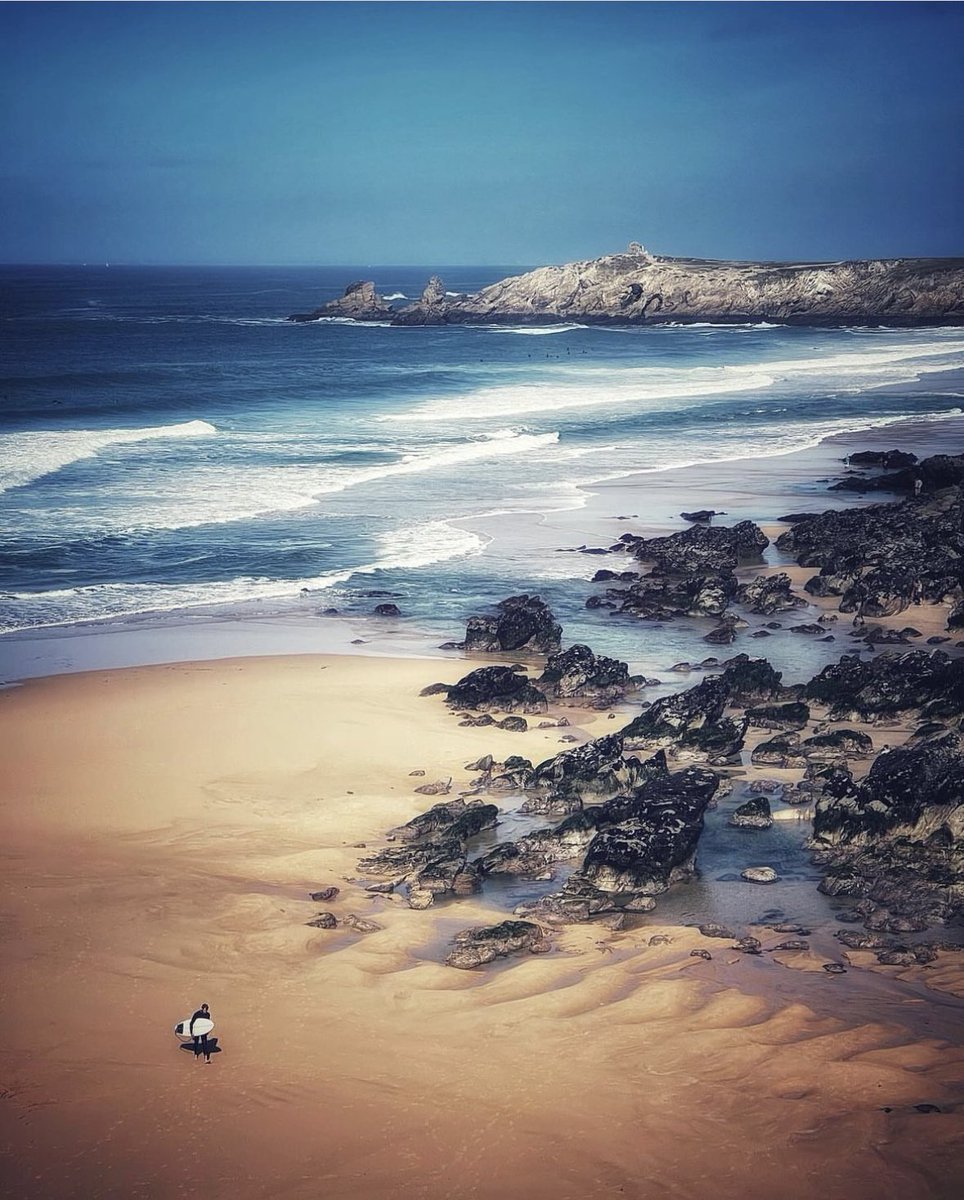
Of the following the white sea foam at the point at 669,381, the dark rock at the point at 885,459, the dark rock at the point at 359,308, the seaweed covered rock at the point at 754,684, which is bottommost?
the seaweed covered rock at the point at 754,684

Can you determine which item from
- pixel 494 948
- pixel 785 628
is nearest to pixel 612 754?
pixel 494 948

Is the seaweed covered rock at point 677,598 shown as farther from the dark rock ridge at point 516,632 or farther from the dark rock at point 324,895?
the dark rock at point 324,895

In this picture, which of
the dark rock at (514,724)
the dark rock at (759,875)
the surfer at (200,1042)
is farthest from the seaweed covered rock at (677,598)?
the surfer at (200,1042)

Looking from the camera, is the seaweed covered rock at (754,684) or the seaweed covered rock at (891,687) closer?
the seaweed covered rock at (891,687)

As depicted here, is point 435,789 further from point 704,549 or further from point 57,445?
point 57,445

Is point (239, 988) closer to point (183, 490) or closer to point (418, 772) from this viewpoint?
point (418, 772)

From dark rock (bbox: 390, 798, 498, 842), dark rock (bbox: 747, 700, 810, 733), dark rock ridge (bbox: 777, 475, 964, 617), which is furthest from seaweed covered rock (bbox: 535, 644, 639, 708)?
dark rock ridge (bbox: 777, 475, 964, 617)

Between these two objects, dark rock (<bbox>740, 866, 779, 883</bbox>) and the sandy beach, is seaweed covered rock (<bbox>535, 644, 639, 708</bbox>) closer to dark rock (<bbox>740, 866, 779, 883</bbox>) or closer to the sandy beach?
the sandy beach

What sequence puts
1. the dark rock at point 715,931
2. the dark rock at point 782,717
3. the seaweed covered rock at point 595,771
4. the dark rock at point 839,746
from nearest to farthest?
the dark rock at point 715,931, the seaweed covered rock at point 595,771, the dark rock at point 839,746, the dark rock at point 782,717
